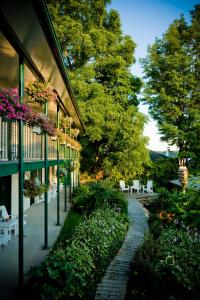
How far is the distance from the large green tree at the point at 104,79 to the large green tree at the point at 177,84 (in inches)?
110

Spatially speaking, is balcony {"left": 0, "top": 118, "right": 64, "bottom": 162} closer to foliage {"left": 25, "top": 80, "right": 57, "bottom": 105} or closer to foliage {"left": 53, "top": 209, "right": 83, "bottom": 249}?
foliage {"left": 25, "top": 80, "right": 57, "bottom": 105}

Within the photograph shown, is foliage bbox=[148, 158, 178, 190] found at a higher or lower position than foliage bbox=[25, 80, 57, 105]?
lower

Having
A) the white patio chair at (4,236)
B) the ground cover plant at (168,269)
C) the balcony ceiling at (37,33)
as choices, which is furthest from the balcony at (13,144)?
the ground cover plant at (168,269)

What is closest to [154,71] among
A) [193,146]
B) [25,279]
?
[193,146]

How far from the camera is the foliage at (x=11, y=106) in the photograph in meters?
4.82

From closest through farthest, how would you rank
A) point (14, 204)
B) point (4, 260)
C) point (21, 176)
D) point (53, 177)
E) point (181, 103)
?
point (21, 176) < point (4, 260) < point (14, 204) < point (53, 177) < point (181, 103)

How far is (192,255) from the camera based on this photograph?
645cm

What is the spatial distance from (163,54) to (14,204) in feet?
68.7

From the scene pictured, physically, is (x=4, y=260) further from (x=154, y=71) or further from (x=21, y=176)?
(x=154, y=71)

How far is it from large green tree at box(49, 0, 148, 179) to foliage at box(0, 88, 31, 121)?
15000mm

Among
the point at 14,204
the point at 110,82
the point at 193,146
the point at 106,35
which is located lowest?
the point at 14,204

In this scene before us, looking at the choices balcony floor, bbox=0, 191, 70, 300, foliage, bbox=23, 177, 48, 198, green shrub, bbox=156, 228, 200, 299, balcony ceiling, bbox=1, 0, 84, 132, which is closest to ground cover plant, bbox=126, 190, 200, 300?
green shrub, bbox=156, 228, 200, 299

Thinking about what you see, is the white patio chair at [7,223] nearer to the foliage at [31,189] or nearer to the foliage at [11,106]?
the foliage at [31,189]

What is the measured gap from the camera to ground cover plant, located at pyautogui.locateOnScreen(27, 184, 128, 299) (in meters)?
4.89
